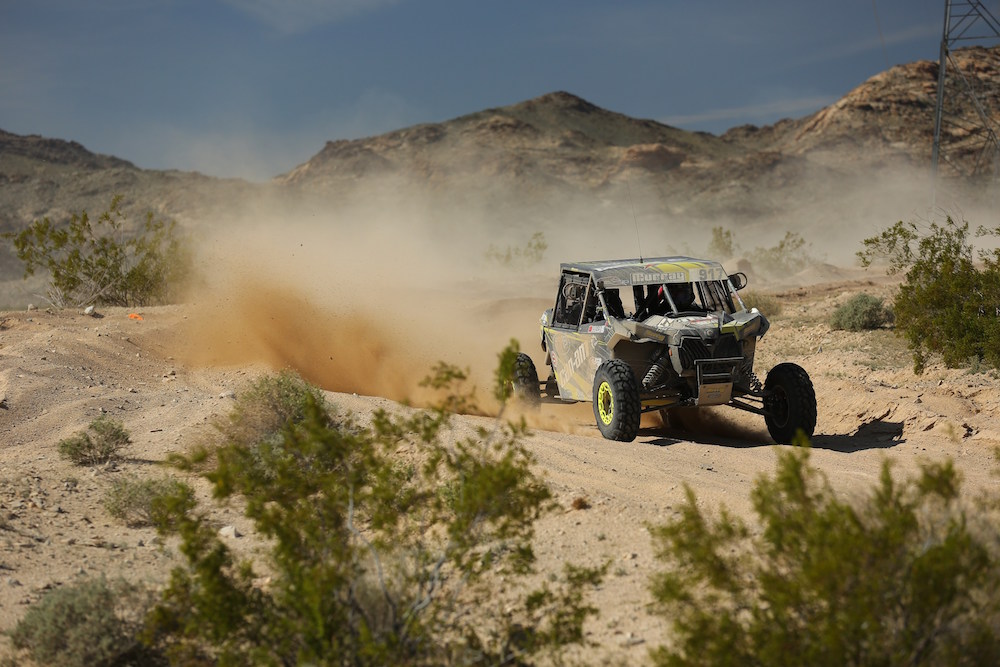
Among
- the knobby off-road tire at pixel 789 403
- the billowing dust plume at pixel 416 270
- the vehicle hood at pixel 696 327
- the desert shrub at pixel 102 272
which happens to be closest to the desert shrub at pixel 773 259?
the billowing dust plume at pixel 416 270

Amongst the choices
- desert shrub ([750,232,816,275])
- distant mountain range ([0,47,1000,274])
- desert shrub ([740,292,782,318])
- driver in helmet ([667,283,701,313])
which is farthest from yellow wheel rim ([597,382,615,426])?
distant mountain range ([0,47,1000,274])

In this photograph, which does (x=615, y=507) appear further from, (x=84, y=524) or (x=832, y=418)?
(x=832, y=418)

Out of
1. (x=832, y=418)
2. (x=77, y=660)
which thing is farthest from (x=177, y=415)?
(x=832, y=418)

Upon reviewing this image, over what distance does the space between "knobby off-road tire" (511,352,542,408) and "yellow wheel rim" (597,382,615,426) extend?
1692 millimetres

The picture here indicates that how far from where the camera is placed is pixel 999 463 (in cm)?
952

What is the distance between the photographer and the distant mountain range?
279ft

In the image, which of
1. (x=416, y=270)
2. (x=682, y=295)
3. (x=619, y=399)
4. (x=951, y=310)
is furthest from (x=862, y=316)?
(x=416, y=270)

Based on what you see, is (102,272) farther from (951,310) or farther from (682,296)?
(951,310)

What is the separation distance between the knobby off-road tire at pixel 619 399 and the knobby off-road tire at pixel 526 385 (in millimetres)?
1789

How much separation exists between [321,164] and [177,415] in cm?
9888

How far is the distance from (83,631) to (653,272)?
24.2ft

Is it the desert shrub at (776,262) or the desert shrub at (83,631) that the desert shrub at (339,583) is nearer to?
the desert shrub at (83,631)

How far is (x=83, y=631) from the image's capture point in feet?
18.0

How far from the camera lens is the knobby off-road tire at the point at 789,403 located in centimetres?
1023
